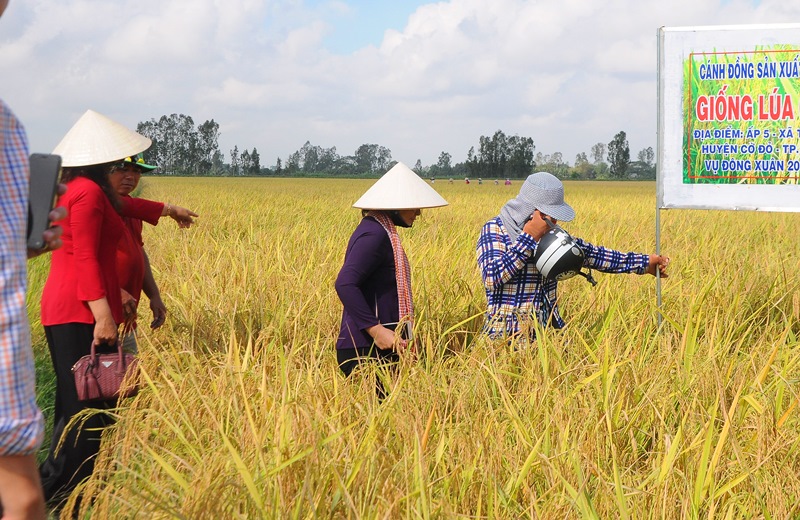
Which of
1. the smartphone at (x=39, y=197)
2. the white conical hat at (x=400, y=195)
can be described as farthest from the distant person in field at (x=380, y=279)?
the smartphone at (x=39, y=197)

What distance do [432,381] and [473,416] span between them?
0.20m

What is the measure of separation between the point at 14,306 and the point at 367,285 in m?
2.09

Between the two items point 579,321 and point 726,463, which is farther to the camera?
point 579,321

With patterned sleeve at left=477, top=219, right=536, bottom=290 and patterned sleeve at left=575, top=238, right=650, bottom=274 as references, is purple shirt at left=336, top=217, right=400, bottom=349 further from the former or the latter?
patterned sleeve at left=575, top=238, right=650, bottom=274

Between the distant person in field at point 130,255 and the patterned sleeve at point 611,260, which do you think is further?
the patterned sleeve at point 611,260

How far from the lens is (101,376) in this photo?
8.97 ft

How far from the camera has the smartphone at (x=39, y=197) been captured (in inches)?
53.8

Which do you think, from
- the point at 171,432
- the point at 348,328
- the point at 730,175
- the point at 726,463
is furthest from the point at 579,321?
the point at 171,432

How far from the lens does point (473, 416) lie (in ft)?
9.21

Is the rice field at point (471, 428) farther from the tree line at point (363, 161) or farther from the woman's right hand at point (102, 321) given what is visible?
the tree line at point (363, 161)

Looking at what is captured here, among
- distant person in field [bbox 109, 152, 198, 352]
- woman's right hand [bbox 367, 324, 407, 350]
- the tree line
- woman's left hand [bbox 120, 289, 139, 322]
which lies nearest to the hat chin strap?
woman's right hand [bbox 367, 324, 407, 350]

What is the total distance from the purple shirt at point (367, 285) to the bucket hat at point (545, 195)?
1.84 ft

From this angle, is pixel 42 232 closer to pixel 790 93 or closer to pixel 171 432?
pixel 171 432

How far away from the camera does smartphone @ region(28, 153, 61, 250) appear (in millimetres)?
1367
